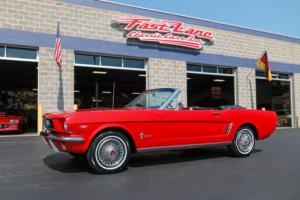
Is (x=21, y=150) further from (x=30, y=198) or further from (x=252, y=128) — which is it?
(x=252, y=128)

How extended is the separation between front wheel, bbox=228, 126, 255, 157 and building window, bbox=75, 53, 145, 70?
30.1 ft

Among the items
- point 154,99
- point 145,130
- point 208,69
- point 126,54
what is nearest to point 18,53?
point 126,54

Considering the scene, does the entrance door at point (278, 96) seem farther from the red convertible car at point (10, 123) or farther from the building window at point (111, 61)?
the red convertible car at point (10, 123)

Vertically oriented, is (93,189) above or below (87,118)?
below

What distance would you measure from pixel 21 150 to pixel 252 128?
6.06 m

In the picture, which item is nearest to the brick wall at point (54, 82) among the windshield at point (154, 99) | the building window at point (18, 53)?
the building window at point (18, 53)

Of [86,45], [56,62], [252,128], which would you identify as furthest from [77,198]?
[86,45]

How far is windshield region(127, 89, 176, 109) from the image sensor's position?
6.66 metres

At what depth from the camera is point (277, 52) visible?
21766mm

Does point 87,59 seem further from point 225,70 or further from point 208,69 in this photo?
point 225,70

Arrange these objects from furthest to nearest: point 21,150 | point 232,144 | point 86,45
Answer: point 86,45
point 21,150
point 232,144

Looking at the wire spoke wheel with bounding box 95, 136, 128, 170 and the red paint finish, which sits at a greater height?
the red paint finish

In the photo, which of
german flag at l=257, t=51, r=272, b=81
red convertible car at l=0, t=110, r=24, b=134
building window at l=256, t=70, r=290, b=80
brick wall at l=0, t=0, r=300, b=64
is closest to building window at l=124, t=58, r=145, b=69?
brick wall at l=0, t=0, r=300, b=64

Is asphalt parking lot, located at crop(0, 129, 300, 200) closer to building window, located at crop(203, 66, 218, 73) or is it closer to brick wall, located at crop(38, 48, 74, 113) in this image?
brick wall, located at crop(38, 48, 74, 113)
